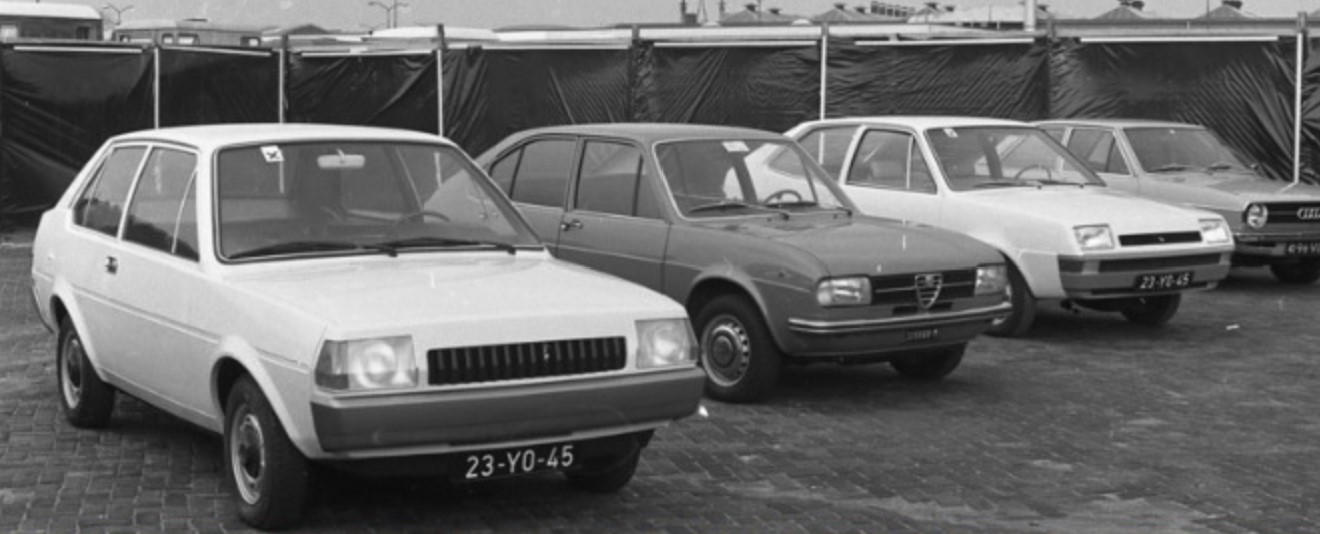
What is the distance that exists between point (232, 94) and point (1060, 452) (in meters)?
16.0

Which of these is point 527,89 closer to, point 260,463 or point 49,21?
point 49,21

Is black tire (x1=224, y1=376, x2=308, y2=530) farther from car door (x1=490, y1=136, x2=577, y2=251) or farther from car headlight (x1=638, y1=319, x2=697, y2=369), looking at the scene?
car door (x1=490, y1=136, x2=577, y2=251)

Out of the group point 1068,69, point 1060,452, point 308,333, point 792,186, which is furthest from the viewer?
point 1068,69

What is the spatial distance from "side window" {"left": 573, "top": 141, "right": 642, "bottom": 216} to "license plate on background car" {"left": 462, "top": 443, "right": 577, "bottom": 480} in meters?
3.95

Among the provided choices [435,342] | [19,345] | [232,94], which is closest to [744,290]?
[435,342]

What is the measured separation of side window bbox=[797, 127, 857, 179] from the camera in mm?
12930

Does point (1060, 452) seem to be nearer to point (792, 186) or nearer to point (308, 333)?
point (792, 186)

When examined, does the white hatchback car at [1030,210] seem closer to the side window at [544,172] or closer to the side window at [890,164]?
the side window at [890,164]

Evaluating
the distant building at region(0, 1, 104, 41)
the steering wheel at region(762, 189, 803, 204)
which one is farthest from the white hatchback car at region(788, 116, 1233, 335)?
the distant building at region(0, 1, 104, 41)

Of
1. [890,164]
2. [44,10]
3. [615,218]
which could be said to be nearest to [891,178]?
[890,164]

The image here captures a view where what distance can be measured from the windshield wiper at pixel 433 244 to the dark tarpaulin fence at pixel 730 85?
515 inches

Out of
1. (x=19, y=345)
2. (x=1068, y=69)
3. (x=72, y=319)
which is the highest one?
(x=1068, y=69)

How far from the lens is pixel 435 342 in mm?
5922

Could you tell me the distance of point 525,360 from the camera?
6.07 metres
